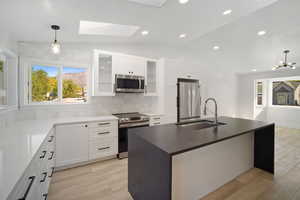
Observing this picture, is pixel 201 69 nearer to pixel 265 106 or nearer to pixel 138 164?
pixel 138 164

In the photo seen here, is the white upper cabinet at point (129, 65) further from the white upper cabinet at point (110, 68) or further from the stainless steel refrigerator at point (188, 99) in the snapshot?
the stainless steel refrigerator at point (188, 99)

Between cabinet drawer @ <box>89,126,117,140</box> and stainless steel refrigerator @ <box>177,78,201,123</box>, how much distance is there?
1647mm

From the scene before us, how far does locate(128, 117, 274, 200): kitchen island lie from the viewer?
131 cm

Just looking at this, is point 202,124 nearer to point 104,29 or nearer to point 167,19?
point 167,19

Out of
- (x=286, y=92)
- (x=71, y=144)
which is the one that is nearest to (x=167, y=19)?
(x=71, y=144)

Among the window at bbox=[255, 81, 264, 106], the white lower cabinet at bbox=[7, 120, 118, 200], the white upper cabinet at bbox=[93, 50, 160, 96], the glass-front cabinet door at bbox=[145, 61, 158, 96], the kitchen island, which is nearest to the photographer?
the kitchen island

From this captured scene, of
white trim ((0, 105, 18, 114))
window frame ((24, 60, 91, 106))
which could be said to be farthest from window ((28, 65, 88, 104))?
white trim ((0, 105, 18, 114))

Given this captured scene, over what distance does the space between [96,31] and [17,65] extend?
5.07ft

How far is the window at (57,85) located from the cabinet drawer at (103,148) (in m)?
1.09

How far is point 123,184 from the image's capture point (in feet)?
7.10

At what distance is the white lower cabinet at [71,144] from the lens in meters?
2.43

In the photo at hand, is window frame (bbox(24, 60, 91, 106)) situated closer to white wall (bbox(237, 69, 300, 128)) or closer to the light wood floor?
the light wood floor

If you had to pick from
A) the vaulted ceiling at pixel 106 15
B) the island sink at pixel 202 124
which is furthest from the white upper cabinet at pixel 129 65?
the island sink at pixel 202 124

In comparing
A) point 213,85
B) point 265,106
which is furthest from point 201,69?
point 265,106
